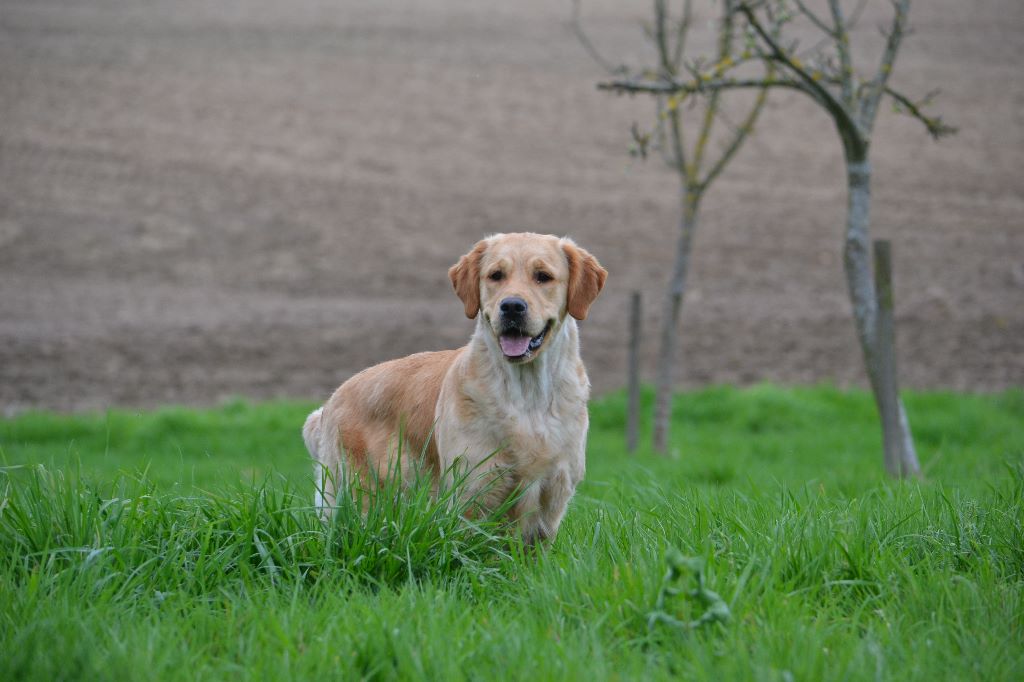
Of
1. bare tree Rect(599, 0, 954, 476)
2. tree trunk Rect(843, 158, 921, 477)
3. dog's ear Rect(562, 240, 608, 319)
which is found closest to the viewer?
dog's ear Rect(562, 240, 608, 319)

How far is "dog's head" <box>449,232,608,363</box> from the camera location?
14.4ft

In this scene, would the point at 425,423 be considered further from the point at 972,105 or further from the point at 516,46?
the point at 516,46

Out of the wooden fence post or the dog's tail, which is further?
the wooden fence post

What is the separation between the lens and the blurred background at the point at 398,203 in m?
14.1

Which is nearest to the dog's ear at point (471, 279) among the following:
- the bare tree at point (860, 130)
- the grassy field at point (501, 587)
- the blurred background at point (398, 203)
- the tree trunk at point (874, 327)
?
the grassy field at point (501, 587)

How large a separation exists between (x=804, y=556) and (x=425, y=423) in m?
1.89

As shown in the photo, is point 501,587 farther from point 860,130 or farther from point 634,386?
point 634,386

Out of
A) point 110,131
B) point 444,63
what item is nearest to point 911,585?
point 110,131

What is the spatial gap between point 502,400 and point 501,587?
35.5 inches

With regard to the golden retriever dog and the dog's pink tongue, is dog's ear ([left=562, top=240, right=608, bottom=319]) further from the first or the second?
the dog's pink tongue

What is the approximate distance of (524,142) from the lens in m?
23.6

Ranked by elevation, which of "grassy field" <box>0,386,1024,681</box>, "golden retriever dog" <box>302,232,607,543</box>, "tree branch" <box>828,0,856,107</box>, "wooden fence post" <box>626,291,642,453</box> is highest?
"tree branch" <box>828,0,856,107</box>

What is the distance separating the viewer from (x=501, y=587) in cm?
383

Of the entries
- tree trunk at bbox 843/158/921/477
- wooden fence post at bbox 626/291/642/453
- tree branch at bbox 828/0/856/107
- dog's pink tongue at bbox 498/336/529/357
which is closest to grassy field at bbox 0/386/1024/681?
dog's pink tongue at bbox 498/336/529/357
